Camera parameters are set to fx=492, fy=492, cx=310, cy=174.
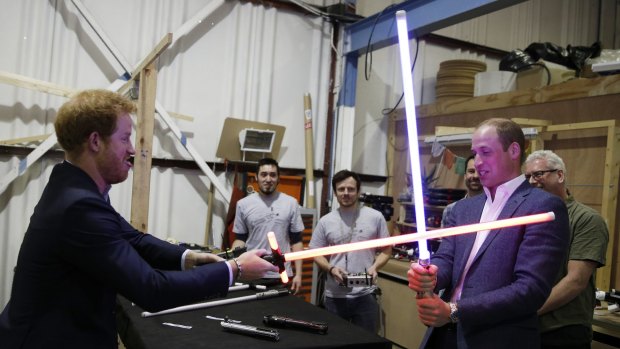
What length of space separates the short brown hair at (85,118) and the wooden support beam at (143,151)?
2284 mm

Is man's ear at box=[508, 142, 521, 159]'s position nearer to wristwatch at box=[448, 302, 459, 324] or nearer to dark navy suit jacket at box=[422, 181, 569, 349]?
dark navy suit jacket at box=[422, 181, 569, 349]

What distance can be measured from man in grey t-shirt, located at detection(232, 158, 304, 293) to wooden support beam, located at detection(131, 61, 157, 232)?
0.78 m

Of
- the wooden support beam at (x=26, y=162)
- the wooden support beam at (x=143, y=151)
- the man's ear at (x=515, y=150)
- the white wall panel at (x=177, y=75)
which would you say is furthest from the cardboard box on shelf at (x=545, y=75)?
the wooden support beam at (x=26, y=162)

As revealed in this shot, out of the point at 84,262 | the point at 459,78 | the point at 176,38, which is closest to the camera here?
the point at 84,262

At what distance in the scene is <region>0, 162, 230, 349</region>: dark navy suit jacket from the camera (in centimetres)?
147

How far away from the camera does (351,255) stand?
12.7 ft

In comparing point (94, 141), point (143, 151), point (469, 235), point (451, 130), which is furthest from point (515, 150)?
point (451, 130)

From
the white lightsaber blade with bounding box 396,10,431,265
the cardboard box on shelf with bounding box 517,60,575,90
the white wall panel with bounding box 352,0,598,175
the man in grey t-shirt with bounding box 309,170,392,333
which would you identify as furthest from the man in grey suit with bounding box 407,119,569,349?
the white wall panel with bounding box 352,0,598,175

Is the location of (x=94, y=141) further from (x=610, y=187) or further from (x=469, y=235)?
(x=610, y=187)

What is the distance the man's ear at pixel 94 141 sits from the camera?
5.22 ft

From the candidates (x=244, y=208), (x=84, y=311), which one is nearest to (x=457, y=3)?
(x=244, y=208)

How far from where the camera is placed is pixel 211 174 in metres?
4.91

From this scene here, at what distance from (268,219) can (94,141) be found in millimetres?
2571

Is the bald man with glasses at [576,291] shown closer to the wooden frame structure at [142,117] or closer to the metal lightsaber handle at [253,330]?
the metal lightsaber handle at [253,330]
